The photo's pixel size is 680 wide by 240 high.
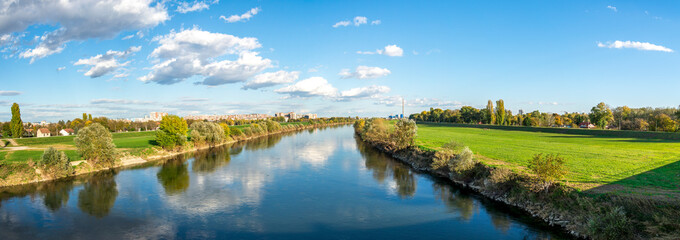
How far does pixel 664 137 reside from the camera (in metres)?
45.6

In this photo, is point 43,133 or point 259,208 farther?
point 43,133

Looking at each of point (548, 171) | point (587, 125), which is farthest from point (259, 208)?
point (587, 125)

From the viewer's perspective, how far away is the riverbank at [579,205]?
13828mm

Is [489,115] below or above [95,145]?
above

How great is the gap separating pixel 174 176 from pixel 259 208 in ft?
59.9

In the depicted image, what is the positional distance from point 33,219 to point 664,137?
7260 centimetres

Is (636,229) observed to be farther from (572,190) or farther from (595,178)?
(595,178)

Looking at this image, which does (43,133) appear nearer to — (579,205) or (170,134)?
(170,134)

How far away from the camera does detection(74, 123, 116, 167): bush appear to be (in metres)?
38.2

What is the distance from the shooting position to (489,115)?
359 ft

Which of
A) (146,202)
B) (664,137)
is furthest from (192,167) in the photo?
(664,137)

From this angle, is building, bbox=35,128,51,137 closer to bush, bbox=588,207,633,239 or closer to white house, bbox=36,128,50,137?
white house, bbox=36,128,50,137

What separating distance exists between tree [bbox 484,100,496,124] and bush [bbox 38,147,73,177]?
111255 mm

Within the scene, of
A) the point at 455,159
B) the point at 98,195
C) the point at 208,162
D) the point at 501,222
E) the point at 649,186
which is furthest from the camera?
the point at 208,162
